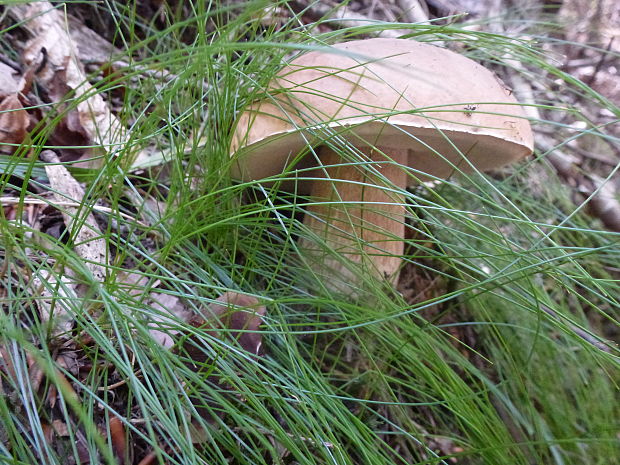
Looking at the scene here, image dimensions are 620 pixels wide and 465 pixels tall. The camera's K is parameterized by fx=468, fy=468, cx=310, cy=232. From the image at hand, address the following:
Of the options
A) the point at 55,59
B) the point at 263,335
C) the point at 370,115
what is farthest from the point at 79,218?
the point at 55,59

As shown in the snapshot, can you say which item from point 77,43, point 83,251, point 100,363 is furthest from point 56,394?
point 77,43

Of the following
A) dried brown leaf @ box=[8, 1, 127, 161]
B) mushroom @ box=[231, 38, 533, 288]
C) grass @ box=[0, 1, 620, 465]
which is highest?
dried brown leaf @ box=[8, 1, 127, 161]

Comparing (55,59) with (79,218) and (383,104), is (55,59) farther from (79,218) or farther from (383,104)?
(383,104)

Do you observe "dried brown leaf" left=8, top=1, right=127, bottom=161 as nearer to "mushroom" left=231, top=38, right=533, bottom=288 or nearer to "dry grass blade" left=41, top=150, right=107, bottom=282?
"dry grass blade" left=41, top=150, right=107, bottom=282

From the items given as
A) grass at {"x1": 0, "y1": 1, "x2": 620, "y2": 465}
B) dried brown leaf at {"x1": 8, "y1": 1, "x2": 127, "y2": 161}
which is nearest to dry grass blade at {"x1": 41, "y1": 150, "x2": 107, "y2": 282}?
grass at {"x1": 0, "y1": 1, "x2": 620, "y2": 465}

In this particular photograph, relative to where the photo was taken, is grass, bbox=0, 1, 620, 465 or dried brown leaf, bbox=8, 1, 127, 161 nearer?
grass, bbox=0, 1, 620, 465

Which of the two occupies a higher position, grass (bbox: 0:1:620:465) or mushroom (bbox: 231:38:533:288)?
mushroom (bbox: 231:38:533:288)

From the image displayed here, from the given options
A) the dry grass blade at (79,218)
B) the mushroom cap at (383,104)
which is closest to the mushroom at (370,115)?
the mushroom cap at (383,104)
